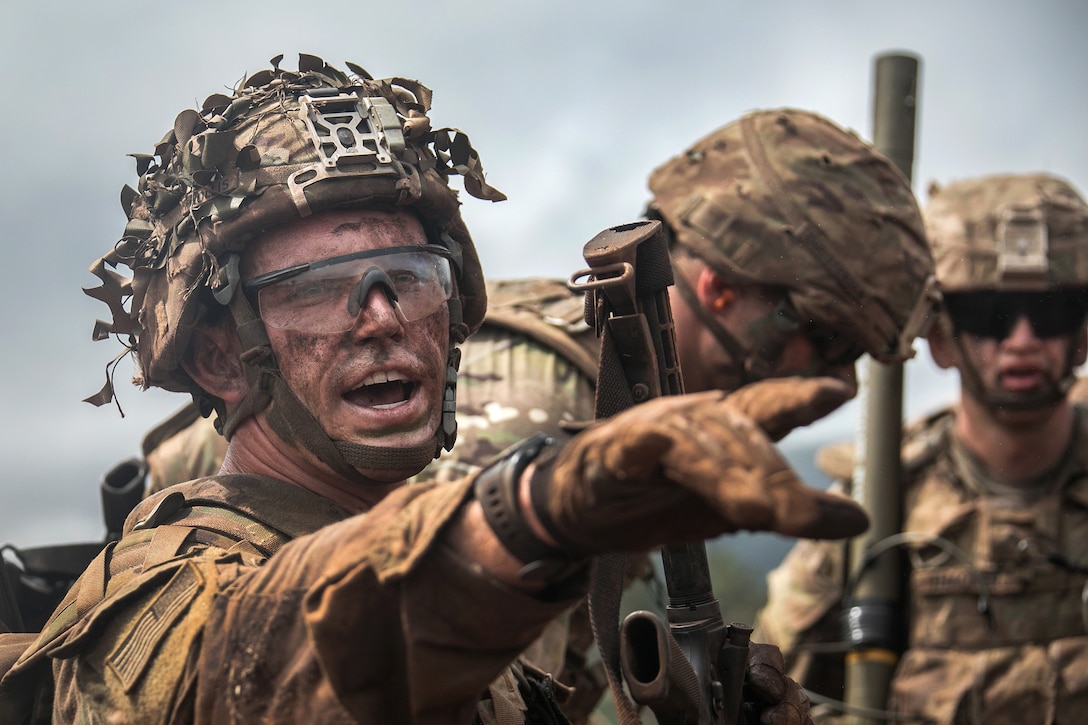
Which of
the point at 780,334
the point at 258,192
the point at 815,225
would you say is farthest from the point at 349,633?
the point at 815,225

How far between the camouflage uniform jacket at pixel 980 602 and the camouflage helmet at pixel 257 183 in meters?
5.80

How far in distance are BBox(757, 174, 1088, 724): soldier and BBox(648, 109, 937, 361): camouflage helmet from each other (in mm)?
2205

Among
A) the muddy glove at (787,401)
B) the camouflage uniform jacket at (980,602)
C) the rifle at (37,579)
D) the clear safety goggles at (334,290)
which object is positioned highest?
the clear safety goggles at (334,290)

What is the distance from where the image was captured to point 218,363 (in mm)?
4086

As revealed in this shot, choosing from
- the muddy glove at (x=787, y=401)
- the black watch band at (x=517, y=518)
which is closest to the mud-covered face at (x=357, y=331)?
the black watch band at (x=517, y=518)

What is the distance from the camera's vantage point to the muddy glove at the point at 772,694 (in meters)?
3.66

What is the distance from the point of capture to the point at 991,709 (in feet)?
29.1

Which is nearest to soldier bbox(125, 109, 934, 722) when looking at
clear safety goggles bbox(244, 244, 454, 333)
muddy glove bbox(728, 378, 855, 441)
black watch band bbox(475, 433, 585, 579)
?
clear safety goggles bbox(244, 244, 454, 333)

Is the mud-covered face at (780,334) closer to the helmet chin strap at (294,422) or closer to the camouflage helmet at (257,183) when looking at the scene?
the camouflage helmet at (257,183)

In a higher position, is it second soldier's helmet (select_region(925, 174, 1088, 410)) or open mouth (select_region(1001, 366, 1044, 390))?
second soldier's helmet (select_region(925, 174, 1088, 410))

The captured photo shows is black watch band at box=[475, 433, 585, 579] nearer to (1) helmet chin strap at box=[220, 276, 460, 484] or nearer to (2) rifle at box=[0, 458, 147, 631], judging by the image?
(1) helmet chin strap at box=[220, 276, 460, 484]

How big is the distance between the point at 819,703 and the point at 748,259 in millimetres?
3610

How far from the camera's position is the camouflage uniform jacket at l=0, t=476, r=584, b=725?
258 cm

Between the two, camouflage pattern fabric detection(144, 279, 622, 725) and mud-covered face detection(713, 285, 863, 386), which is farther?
mud-covered face detection(713, 285, 863, 386)
